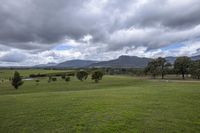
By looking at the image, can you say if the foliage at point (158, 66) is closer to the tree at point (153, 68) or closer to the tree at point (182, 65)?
the tree at point (153, 68)

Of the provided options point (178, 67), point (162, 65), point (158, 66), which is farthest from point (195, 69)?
point (158, 66)

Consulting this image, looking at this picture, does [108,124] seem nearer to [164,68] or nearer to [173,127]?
[173,127]

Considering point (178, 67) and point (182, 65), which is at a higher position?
point (182, 65)

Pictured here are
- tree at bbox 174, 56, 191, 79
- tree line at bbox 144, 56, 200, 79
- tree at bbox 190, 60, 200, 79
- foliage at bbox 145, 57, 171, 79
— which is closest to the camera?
tree at bbox 190, 60, 200, 79

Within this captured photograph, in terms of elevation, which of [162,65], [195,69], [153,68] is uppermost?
[162,65]

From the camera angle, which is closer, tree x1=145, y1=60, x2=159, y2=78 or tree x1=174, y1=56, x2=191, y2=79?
tree x1=174, y1=56, x2=191, y2=79

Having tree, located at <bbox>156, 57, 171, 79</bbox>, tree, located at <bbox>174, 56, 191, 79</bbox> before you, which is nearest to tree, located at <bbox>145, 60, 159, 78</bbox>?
tree, located at <bbox>156, 57, 171, 79</bbox>

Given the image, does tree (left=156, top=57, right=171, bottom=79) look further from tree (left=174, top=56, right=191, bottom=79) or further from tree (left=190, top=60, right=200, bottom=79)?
tree (left=190, top=60, right=200, bottom=79)

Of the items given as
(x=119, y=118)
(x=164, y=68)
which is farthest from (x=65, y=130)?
(x=164, y=68)

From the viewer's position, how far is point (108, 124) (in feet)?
39.5

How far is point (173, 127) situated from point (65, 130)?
6.53 meters

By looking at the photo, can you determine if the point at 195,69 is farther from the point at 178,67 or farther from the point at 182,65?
the point at 178,67

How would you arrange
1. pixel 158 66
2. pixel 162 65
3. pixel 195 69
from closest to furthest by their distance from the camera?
pixel 195 69, pixel 162 65, pixel 158 66

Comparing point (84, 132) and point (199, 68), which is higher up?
point (199, 68)
